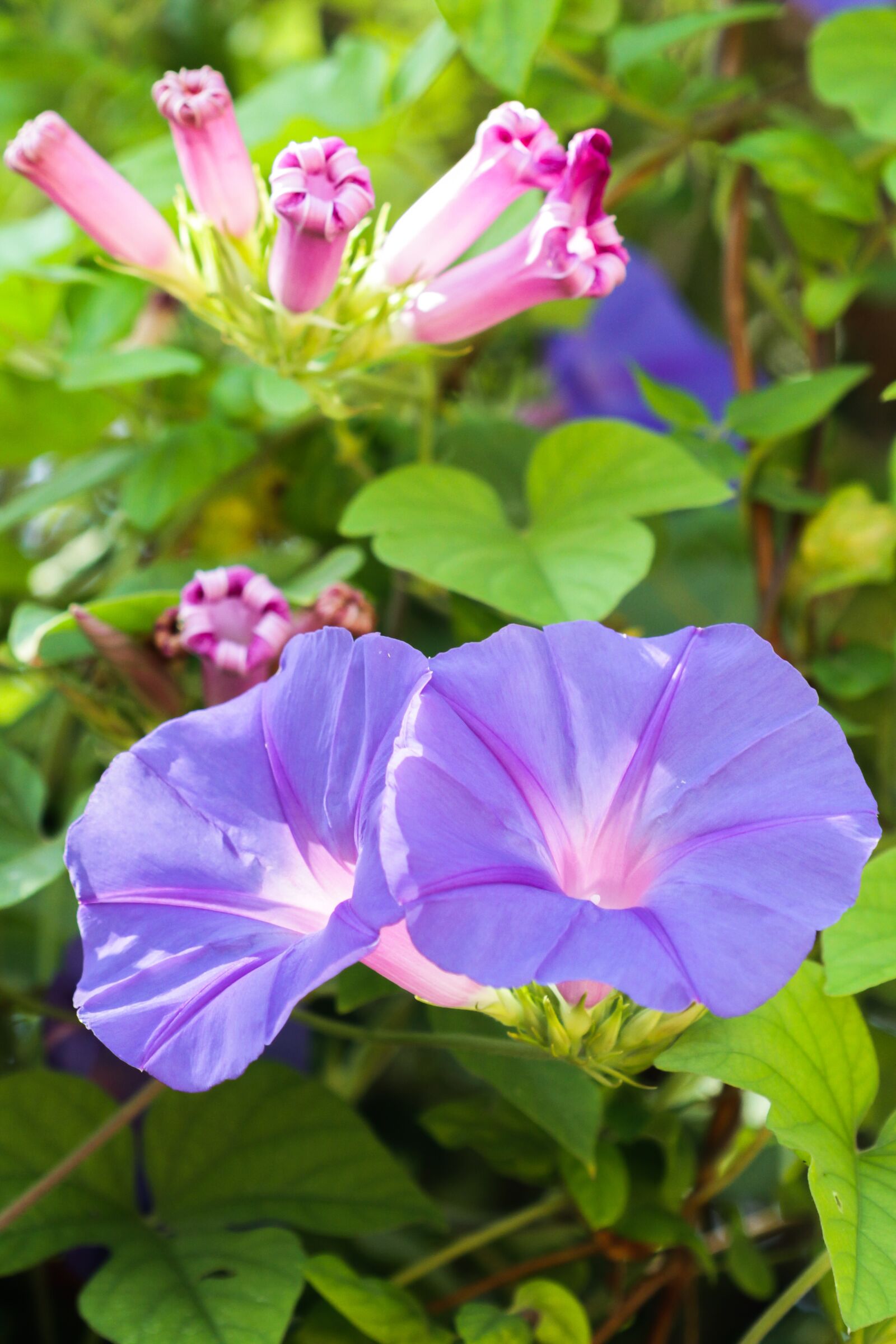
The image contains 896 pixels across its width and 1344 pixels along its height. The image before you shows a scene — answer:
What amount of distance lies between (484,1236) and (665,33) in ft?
2.41

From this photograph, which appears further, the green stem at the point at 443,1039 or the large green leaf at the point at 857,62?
the large green leaf at the point at 857,62

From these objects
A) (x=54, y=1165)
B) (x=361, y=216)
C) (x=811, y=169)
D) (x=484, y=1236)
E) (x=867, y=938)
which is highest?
(x=361, y=216)

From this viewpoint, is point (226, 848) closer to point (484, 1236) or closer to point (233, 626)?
point (233, 626)

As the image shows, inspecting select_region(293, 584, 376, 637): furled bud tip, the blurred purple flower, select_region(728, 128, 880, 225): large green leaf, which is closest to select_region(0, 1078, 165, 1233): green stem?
select_region(293, 584, 376, 637): furled bud tip

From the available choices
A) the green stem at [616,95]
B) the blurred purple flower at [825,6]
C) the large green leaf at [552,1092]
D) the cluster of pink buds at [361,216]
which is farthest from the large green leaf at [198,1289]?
the blurred purple flower at [825,6]

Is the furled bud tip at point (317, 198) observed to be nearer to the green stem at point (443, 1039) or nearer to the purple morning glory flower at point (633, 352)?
the green stem at point (443, 1039)

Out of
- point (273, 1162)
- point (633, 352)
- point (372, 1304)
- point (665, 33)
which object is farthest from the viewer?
point (633, 352)

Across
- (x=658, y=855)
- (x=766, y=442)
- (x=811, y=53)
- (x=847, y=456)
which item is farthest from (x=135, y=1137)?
(x=847, y=456)

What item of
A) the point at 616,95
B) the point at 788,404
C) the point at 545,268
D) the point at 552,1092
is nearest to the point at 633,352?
the point at 616,95

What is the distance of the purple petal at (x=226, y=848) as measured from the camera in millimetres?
420

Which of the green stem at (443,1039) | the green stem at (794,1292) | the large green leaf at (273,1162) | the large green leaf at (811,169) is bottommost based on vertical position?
the large green leaf at (273,1162)

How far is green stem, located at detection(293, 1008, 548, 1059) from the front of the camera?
0.49 m

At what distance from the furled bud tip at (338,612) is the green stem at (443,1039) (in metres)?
0.19

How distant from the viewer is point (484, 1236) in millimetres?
673
